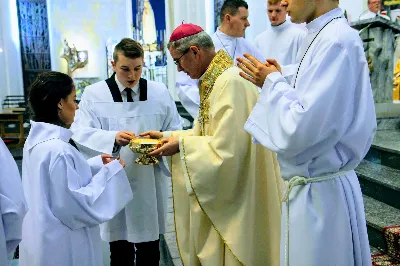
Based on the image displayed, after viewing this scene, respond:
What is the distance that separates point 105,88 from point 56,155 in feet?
3.45

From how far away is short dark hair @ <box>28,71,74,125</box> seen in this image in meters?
2.00

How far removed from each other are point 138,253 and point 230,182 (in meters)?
1.20

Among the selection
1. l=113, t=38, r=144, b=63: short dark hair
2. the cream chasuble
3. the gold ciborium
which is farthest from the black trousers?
l=113, t=38, r=144, b=63: short dark hair

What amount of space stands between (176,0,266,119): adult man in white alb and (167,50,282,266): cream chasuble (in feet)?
5.60

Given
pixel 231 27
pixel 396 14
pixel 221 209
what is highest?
pixel 396 14

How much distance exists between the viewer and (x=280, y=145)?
1.44 meters

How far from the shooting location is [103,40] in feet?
54.7

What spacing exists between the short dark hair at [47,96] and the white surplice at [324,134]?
3.39 ft

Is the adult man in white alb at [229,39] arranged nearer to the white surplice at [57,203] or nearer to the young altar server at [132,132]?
the young altar server at [132,132]

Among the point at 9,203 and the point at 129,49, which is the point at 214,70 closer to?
the point at 129,49

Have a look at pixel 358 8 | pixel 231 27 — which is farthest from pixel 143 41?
pixel 231 27

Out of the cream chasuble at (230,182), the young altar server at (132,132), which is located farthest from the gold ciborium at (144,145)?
the young altar server at (132,132)

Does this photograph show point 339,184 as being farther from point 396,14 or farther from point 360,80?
point 396,14

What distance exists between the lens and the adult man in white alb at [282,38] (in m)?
4.21
